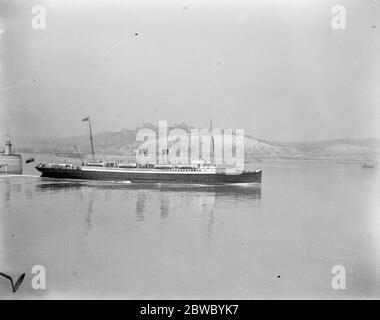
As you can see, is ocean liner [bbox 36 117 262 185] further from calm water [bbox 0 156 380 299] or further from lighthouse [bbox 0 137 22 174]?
calm water [bbox 0 156 380 299]

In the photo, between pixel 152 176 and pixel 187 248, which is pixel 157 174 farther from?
pixel 187 248

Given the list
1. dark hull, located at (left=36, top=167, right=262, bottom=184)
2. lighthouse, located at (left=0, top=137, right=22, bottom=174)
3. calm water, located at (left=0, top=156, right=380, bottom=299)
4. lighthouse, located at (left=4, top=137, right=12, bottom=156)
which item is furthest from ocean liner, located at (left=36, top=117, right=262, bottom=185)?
calm water, located at (left=0, top=156, right=380, bottom=299)

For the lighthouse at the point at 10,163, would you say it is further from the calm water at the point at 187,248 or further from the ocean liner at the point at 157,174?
the calm water at the point at 187,248

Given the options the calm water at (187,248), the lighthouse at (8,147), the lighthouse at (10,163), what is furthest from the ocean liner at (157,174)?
the calm water at (187,248)

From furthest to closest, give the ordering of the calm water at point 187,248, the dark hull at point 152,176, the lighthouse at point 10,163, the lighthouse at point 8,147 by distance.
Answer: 1. the dark hull at point 152,176
2. the lighthouse at point 10,163
3. the lighthouse at point 8,147
4. the calm water at point 187,248

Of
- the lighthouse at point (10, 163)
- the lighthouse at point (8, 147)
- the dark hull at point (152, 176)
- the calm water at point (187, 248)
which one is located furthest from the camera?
the dark hull at point (152, 176)
